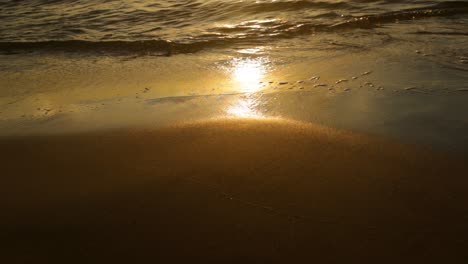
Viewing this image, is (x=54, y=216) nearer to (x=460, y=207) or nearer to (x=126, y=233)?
(x=126, y=233)

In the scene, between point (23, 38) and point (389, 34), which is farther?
point (23, 38)

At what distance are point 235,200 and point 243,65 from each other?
3.24 m

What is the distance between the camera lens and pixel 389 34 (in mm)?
6312

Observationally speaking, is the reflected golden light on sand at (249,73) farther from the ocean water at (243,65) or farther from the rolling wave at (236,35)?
the rolling wave at (236,35)

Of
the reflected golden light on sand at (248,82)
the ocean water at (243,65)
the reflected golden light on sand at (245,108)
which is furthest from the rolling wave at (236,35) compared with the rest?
the reflected golden light on sand at (245,108)

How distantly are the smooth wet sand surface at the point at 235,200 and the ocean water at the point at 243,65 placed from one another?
16.8 inches

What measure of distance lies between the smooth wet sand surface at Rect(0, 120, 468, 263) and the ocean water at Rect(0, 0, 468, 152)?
43cm

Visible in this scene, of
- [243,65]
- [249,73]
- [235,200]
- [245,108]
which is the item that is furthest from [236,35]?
[235,200]

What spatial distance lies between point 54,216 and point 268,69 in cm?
322

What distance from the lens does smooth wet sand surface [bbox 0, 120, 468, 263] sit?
2.12 m

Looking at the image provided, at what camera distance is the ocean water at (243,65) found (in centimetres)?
372

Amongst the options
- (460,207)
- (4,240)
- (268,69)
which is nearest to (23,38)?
(268,69)

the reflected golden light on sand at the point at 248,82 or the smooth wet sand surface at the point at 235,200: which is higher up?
the reflected golden light on sand at the point at 248,82

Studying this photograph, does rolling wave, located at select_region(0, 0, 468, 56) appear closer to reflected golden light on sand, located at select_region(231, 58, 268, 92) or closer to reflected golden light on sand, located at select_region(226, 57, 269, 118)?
reflected golden light on sand, located at select_region(226, 57, 269, 118)
